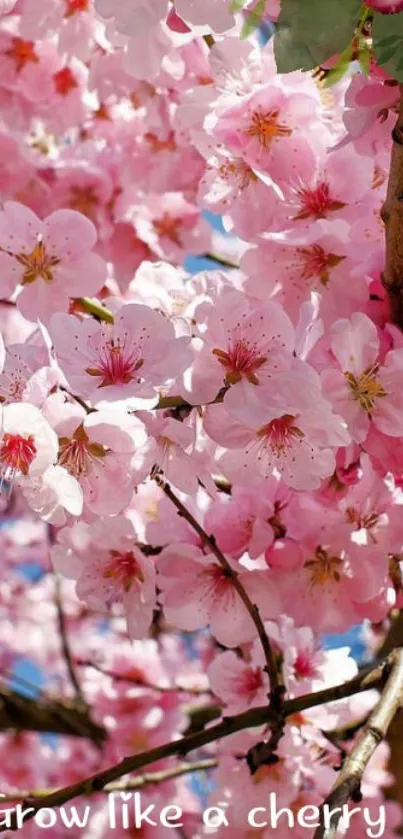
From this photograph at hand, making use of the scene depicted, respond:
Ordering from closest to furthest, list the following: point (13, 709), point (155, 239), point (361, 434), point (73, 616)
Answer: point (361, 434) < point (155, 239) < point (13, 709) < point (73, 616)

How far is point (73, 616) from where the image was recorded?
13.4 feet

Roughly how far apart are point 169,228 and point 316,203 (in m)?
0.94

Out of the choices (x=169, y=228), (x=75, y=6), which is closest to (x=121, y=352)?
(x=75, y=6)

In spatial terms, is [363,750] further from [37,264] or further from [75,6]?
[75,6]

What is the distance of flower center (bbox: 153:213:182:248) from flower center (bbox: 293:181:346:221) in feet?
2.96

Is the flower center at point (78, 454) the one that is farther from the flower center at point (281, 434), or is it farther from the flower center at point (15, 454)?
the flower center at point (281, 434)

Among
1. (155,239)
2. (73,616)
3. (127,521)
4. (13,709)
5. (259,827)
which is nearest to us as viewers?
(127,521)

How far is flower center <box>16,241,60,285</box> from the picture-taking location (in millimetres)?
1413

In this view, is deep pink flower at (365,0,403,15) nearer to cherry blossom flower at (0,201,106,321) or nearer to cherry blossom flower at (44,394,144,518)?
cherry blossom flower at (44,394,144,518)

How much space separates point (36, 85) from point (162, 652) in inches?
68.9

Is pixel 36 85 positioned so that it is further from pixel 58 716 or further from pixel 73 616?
pixel 73 616

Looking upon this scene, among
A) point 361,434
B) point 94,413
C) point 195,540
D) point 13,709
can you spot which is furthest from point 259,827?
point 13,709

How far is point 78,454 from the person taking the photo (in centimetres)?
109

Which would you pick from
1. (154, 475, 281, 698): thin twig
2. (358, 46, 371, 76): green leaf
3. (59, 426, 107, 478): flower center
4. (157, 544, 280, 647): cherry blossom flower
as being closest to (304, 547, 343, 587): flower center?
(157, 544, 280, 647): cherry blossom flower
